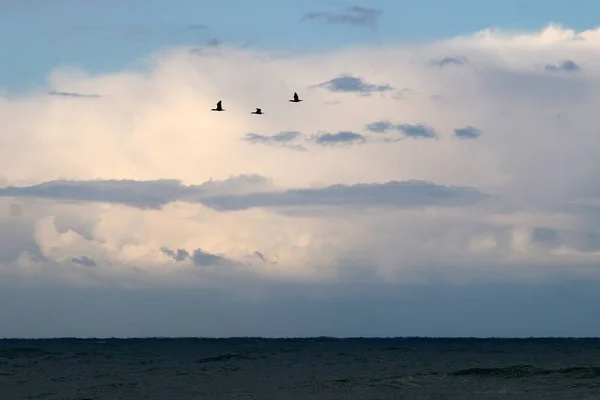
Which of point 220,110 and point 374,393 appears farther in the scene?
point 374,393

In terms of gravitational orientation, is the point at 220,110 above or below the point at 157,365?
above

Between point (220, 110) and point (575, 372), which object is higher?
point (220, 110)

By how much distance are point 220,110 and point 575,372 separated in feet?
128

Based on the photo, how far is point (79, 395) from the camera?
60.4 m

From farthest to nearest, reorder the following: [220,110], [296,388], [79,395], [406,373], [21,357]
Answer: [21,357] → [406,373] → [296,388] → [79,395] → [220,110]

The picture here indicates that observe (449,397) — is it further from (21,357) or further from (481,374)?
(21,357)

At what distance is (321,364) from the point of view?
94.9 m

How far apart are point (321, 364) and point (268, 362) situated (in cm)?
614

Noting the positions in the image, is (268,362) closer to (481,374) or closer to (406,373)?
(406,373)

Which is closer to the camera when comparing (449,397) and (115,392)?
(449,397)

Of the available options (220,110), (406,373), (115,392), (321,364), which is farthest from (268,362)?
(220,110)

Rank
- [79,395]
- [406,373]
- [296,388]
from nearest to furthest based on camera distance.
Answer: [79,395] → [296,388] → [406,373]

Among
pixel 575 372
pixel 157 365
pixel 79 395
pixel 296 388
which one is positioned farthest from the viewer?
pixel 157 365

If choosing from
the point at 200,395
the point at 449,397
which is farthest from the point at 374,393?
the point at 200,395
